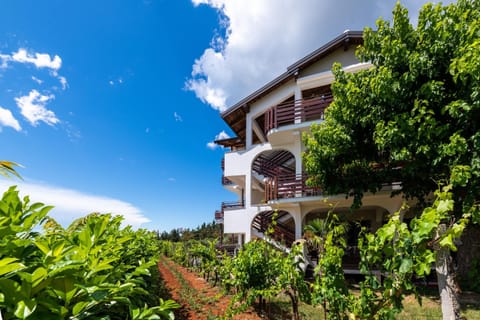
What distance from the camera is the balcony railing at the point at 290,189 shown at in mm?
11109

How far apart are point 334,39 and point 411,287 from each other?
39.8 ft

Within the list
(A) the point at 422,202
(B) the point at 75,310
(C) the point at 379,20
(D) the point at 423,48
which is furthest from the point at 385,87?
(B) the point at 75,310

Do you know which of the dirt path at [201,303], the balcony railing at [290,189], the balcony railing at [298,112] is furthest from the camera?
the balcony railing at [298,112]

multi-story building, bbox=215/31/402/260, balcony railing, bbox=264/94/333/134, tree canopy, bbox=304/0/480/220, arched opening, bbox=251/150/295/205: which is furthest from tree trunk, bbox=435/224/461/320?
arched opening, bbox=251/150/295/205

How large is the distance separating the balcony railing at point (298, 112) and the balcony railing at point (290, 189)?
263 centimetres

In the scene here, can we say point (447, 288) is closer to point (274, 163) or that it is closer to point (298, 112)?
point (298, 112)

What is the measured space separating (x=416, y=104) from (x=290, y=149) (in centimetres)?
649

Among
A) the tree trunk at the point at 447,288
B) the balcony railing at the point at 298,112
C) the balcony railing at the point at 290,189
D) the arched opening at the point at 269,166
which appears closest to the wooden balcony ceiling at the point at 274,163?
the arched opening at the point at 269,166

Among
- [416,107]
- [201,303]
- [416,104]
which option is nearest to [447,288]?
[416,107]

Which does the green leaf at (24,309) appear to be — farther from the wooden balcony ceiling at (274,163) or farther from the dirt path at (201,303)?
the wooden balcony ceiling at (274,163)

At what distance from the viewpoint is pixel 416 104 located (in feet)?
20.8

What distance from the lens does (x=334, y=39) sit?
11695mm

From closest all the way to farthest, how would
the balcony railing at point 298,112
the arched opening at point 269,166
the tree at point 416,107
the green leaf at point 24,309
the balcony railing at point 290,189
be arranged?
the green leaf at point 24,309, the tree at point 416,107, the balcony railing at point 290,189, the balcony railing at point 298,112, the arched opening at point 269,166

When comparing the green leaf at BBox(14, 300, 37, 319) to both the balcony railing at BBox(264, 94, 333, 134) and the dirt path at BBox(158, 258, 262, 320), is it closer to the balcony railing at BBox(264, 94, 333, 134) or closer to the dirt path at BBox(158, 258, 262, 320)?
the dirt path at BBox(158, 258, 262, 320)
